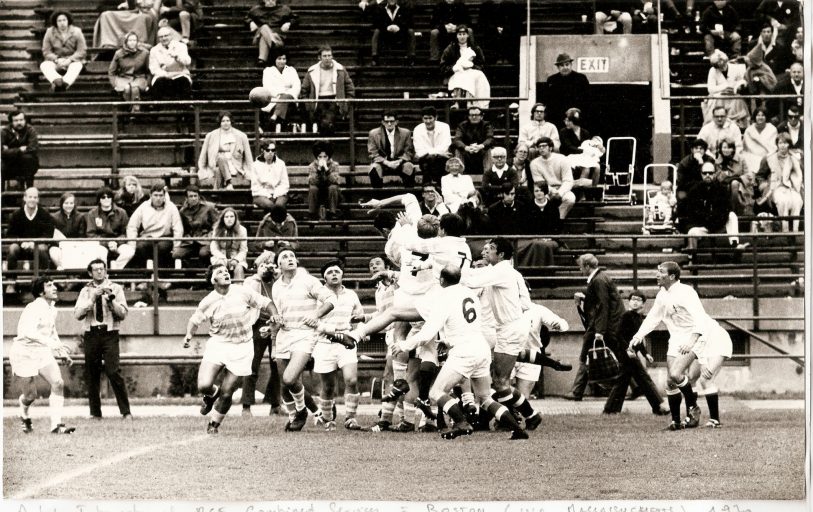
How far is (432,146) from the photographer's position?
23781mm

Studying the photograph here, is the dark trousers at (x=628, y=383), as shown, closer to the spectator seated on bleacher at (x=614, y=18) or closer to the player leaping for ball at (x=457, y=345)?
the player leaping for ball at (x=457, y=345)

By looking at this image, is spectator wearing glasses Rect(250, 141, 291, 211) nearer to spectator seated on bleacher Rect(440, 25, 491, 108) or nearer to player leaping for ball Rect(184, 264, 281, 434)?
spectator seated on bleacher Rect(440, 25, 491, 108)

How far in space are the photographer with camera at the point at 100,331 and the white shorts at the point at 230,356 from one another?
223 centimetres

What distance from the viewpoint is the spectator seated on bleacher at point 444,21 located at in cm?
2648

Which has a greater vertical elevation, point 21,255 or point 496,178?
point 496,178

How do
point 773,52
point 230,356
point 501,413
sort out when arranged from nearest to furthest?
point 501,413 → point 230,356 → point 773,52

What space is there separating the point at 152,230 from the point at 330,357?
5780 millimetres

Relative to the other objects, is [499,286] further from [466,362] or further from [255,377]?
[255,377]

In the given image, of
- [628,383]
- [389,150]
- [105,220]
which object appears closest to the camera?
[628,383]

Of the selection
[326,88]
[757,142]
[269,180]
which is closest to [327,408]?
[269,180]

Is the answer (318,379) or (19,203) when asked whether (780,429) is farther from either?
(19,203)

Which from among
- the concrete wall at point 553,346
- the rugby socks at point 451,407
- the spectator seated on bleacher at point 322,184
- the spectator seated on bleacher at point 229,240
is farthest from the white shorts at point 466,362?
the spectator seated on bleacher at point 322,184

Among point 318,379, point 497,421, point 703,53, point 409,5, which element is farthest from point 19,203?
point 703,53

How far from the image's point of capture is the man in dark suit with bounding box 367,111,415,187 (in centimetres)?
2386
